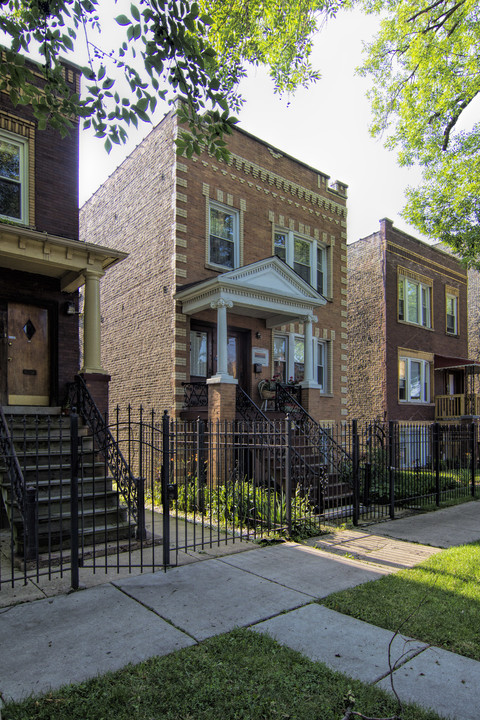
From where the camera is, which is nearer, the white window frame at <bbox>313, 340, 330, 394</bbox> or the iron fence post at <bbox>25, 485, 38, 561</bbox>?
the iron fence post at <bbox>25, 485, 38, 561</bbox>

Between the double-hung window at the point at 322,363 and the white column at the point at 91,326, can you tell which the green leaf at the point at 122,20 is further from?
the double-hung window at the point at 322,363

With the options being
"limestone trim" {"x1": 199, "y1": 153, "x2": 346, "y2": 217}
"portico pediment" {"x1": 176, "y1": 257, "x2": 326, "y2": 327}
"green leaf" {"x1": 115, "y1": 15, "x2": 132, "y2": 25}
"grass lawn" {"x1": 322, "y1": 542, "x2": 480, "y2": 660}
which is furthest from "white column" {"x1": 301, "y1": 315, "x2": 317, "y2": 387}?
"green leaf" {"x1": 115, "y1": 15, "x2": 132, "y2": 25}

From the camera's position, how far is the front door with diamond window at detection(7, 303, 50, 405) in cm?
1000

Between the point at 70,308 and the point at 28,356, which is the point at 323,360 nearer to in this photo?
the point at 70,308

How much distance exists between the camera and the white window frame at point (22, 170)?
9.98 meters

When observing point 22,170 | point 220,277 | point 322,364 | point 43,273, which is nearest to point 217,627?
point 220,277

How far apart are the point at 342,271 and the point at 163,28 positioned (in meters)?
13.3

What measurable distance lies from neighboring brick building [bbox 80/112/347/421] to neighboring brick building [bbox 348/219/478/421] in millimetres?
3560

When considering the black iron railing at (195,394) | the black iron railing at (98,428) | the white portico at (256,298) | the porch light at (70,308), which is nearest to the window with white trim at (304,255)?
the white portico at (256,298)

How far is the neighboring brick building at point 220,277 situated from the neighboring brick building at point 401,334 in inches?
140

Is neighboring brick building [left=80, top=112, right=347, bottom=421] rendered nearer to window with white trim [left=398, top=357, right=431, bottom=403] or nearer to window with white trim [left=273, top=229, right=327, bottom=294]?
window with white trim [left=273, top=229, right=327, bottom=294]

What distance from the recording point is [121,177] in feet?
51.7

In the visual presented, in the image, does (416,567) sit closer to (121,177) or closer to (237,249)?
(237,249)

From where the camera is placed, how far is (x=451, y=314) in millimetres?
23812
